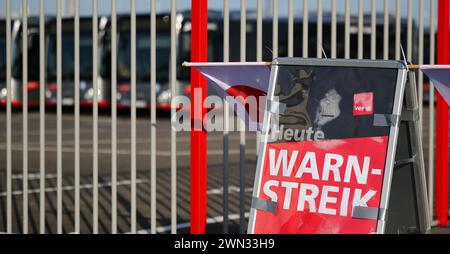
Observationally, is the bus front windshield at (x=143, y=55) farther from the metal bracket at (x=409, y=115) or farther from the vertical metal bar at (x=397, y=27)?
the metal bracket at (x=409, y=115)

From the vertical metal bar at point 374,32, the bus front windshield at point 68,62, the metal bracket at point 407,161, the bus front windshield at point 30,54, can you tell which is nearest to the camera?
the metal bracket at point 407,161

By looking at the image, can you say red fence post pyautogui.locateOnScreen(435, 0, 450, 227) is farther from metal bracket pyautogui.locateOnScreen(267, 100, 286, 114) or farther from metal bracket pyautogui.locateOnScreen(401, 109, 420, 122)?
metal bracket pyautogui.locateOnScreen(267, 100, 286, 114)

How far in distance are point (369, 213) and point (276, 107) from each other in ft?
2.48

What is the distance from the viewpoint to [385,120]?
4.78 meters

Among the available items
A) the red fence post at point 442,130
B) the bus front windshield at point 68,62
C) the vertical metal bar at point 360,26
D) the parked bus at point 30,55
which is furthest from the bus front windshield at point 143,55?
the vertical metal bar at point 360,26

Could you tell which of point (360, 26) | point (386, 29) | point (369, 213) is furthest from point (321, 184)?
point (386, 29)

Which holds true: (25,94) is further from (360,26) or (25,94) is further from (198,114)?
(360,26)

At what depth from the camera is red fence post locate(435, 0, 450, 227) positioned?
23.6 feet

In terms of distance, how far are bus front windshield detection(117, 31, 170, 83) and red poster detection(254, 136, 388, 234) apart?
15120 mm

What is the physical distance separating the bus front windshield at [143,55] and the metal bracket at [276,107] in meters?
15.0

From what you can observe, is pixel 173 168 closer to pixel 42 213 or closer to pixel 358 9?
pixel 42 213

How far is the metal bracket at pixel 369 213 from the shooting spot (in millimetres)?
4699

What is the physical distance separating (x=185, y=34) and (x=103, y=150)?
6830 mm

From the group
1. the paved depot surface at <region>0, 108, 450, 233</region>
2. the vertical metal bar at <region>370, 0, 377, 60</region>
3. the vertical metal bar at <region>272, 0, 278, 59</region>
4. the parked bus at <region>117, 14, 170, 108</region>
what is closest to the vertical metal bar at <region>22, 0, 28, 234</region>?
the paved depot surface at <region>0, 108, 450, 233</region>
